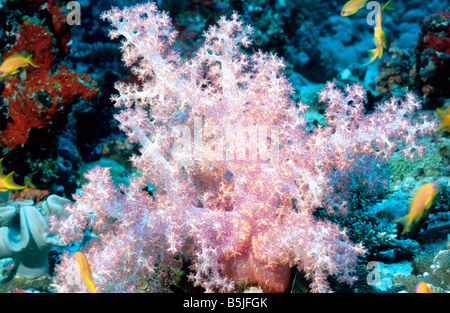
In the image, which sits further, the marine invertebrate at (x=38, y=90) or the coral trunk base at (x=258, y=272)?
the marine invertebrate at (x=38, y=90)

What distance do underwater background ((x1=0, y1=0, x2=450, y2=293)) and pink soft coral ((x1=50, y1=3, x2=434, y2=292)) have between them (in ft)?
0.05

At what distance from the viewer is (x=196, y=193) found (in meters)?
2.83

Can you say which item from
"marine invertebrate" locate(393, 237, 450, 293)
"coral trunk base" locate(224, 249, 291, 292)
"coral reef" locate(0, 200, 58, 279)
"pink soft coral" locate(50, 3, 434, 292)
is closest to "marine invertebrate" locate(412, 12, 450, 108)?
"pink soft coral" locate(50, 3, 434, 292)

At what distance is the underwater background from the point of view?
7.97ft

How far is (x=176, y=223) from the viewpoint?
245 cm

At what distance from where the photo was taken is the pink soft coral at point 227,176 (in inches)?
94.7

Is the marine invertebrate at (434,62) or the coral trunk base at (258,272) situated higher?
the marine invertebrate at (434,62)

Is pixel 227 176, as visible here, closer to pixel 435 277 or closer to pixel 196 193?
pixel 196 193

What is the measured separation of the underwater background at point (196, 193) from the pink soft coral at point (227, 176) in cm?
2

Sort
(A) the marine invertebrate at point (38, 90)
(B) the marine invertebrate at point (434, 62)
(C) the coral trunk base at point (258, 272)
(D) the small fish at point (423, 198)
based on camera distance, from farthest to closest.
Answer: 1. (B) the marine invertebrate at point (434, 62)
2. (A) the marine invertebrate at point (38, 90)
3. (C) the coral trunk base at point (258, 272)
4. (D) the small fish at point (423, 198)

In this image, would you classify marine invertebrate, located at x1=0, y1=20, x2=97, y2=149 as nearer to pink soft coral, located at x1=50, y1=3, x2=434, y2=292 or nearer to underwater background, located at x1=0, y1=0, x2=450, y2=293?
underwater background, located at x1=0, y1=0, x2=450, y2=293

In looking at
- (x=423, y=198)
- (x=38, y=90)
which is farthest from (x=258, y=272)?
(x=38, y=90)

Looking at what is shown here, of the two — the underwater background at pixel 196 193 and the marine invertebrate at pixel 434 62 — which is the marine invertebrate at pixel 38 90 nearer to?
the underwater background at pixel 196 193

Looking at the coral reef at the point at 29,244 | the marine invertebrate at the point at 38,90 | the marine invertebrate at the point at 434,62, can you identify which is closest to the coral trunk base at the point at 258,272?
the coral reef at the point at 29,244
